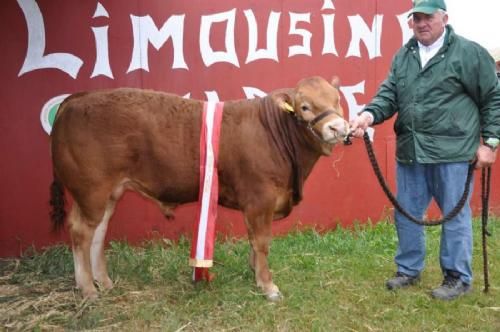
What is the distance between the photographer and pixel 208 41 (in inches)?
209

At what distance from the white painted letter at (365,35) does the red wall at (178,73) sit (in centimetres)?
2

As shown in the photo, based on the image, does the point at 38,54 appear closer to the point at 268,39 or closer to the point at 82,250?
the point at 82,250

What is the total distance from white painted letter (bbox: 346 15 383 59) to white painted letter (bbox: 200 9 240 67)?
1290 mm

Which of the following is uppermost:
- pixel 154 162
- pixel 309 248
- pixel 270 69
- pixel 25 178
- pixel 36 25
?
pixel 36 25

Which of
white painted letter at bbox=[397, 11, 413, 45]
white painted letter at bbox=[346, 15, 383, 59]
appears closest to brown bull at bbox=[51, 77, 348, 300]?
white painted letter at bbox=[346, 15, 383, 59]

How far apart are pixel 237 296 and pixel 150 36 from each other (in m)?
2.61

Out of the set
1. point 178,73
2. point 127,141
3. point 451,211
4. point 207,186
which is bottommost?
point 451,211

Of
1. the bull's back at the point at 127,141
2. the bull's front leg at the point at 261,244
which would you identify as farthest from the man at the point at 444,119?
the bull's back at the point at 127,141

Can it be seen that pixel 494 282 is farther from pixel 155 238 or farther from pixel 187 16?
pixel 187 16

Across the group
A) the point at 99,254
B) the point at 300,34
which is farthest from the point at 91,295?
the point at 300,34

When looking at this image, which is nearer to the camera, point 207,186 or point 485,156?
point 485,156

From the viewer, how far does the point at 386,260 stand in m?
5.02

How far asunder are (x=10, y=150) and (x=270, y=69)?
8.55 feet

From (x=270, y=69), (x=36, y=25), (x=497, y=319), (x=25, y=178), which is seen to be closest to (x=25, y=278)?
(x=25, y=178)
